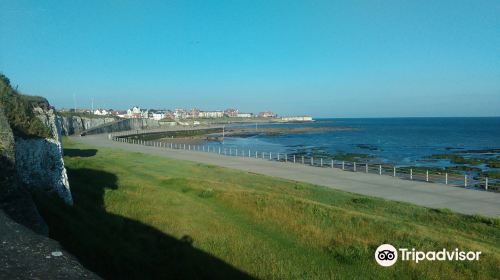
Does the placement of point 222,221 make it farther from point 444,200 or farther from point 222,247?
point 444,200

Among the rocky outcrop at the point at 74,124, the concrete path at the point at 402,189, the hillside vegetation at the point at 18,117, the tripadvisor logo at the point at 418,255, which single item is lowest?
the concrete path at the point at 402,189

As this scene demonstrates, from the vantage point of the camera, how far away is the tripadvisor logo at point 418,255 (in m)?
10.9

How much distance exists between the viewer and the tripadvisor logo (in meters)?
10.9

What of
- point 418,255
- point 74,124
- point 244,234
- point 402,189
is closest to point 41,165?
point 244,234

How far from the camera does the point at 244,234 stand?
1281 cm

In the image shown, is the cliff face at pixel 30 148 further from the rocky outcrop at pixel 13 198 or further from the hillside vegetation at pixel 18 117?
the rocky outcrop at pixel 13 198

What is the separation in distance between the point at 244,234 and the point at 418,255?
4.93 metres

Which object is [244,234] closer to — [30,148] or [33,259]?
[30,148]

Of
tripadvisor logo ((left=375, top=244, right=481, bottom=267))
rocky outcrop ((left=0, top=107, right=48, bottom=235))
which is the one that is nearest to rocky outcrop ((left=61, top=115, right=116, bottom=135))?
tripadvisor logo ((left=375, top=244, right=481, bottom=267))

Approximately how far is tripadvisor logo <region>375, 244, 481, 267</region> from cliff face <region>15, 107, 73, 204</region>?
8959 mm

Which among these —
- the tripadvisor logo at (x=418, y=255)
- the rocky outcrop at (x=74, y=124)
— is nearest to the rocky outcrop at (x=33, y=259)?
the tripadvisor logo at (x=418, y=255)

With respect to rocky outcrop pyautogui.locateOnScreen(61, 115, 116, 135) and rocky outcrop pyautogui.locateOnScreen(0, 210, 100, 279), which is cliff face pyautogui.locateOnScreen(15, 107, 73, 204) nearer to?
rocky outcrop pyautogui.locateOnScreen(0, 210, 100, 279)

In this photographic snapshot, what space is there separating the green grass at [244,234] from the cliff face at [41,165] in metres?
0.89

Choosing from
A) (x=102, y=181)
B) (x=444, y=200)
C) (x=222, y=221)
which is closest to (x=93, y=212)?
(x=222, y=221)
